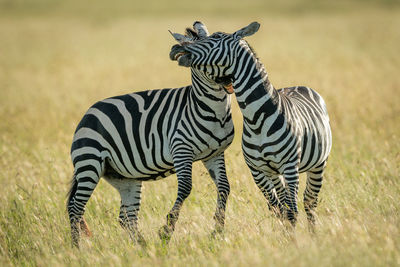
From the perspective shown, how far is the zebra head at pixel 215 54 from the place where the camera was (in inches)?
225

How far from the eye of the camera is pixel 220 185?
6.63 meters

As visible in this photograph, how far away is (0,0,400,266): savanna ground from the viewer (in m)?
5.41

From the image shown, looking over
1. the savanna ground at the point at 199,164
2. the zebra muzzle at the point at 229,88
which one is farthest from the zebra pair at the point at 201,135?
the savanna ground at the point at 199,164

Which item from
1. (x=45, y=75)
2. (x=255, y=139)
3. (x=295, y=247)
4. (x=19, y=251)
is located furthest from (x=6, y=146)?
(x=45, y=75)

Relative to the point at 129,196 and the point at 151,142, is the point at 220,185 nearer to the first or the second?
the point at 151,142

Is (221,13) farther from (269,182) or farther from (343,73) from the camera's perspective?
(269,182)

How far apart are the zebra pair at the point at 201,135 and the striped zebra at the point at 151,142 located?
0.04ft

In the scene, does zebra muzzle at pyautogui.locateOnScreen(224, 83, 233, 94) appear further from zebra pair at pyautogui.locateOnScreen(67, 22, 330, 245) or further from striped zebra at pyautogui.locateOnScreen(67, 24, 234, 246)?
→ striped zebra at pyautogui.locateOnScreen(67, 24, 234, 246)

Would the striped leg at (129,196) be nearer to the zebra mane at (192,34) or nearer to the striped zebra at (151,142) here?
the striped zebra at (151,142)

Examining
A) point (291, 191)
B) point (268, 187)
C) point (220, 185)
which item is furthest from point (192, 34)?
point (291, 191)

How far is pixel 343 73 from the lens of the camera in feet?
63.4

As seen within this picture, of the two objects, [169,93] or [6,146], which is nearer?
[169,93]

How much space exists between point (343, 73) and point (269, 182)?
560 inches

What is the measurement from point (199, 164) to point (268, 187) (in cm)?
306
